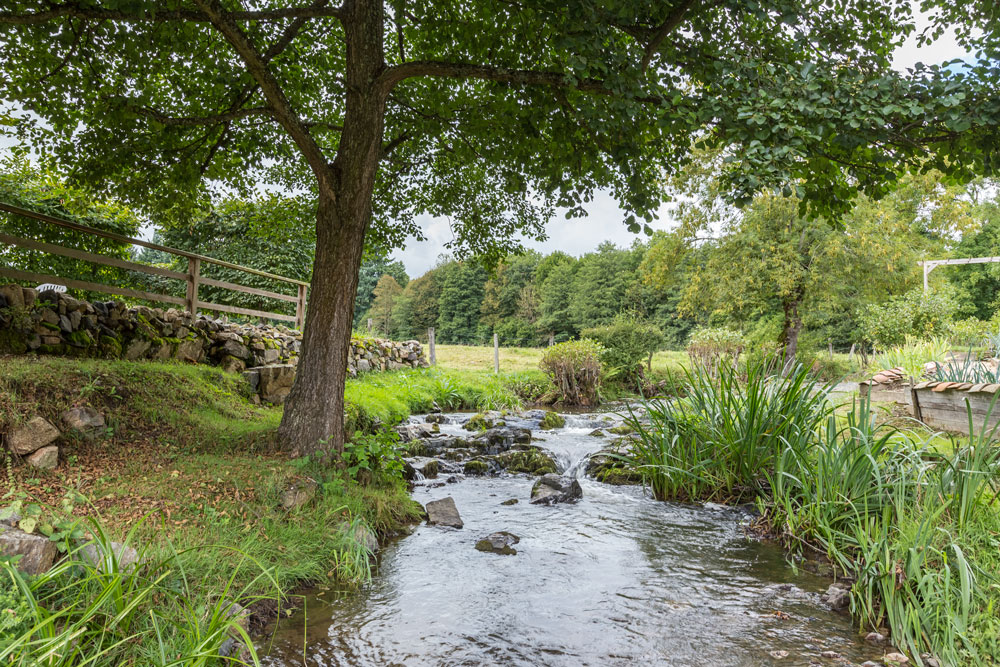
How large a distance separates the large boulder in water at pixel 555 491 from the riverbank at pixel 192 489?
5.20 ft

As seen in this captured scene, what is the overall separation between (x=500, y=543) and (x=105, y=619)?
121 inches

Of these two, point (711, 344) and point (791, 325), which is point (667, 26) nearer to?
point (711, 344)

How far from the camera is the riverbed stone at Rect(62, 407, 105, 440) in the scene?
4.68m

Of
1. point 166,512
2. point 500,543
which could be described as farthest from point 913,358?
point 166,512

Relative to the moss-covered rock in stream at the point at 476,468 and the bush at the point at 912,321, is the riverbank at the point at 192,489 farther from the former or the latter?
the bush at the point at 912,321

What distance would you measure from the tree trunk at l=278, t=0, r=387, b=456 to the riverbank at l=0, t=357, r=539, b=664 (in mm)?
487

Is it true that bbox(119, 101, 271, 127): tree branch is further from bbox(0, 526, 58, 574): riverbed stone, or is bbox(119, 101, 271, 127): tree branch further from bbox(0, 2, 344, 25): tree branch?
bbox(0, 526, 58, 574): riverbed stone

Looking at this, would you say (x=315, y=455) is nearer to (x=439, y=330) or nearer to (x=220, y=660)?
(x=220, y=660)

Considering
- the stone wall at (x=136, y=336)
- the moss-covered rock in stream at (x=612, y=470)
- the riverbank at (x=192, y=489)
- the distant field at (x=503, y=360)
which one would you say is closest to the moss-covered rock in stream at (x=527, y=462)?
the moss-covered rock in stream at (x=612, y=470)

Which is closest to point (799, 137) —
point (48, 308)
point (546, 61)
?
point (546, 61)

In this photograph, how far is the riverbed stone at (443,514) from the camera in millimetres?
5402

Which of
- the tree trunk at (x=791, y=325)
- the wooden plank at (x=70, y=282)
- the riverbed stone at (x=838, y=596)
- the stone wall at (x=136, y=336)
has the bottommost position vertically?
the riverbed stone at (x=838, y=596)

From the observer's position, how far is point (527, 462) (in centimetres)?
809

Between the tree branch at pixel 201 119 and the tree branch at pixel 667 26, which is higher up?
the tree branch at pixel 667 26
